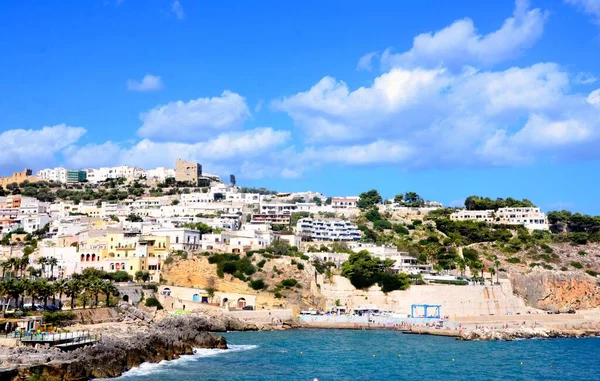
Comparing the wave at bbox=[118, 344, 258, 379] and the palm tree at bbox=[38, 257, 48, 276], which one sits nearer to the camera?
the wave at bbox=[118, 344, 258, 379]

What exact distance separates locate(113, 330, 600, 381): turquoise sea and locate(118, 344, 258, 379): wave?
0.08ft

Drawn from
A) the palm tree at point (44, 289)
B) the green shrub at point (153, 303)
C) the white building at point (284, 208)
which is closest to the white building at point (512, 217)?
the white building at point (284, 208)

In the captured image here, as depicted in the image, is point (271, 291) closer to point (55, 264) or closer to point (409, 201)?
point (55, 264)

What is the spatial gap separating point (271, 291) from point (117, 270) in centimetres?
1251

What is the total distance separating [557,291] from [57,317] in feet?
145

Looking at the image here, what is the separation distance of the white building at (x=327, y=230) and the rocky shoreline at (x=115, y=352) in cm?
3084

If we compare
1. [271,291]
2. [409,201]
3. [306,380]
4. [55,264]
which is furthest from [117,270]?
[409,201]

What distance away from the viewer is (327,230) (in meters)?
76.8

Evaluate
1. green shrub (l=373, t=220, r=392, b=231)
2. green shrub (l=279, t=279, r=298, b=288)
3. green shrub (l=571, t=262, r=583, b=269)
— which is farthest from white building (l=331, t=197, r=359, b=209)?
green shrub (l=279, t=279, r=298, b=288)

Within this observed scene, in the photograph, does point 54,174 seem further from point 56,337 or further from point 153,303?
point 56,337

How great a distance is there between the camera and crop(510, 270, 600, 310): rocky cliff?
206 feet

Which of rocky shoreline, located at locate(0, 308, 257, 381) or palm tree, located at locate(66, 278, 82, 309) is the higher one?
palm tree, located at locate(66, 278, 82, 309)

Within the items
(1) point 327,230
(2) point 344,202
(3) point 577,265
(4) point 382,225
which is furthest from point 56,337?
(2) point 344,202

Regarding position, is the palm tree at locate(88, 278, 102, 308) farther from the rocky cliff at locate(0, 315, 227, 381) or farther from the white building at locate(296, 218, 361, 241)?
the white building at locate(296, 218, 361, 241)
